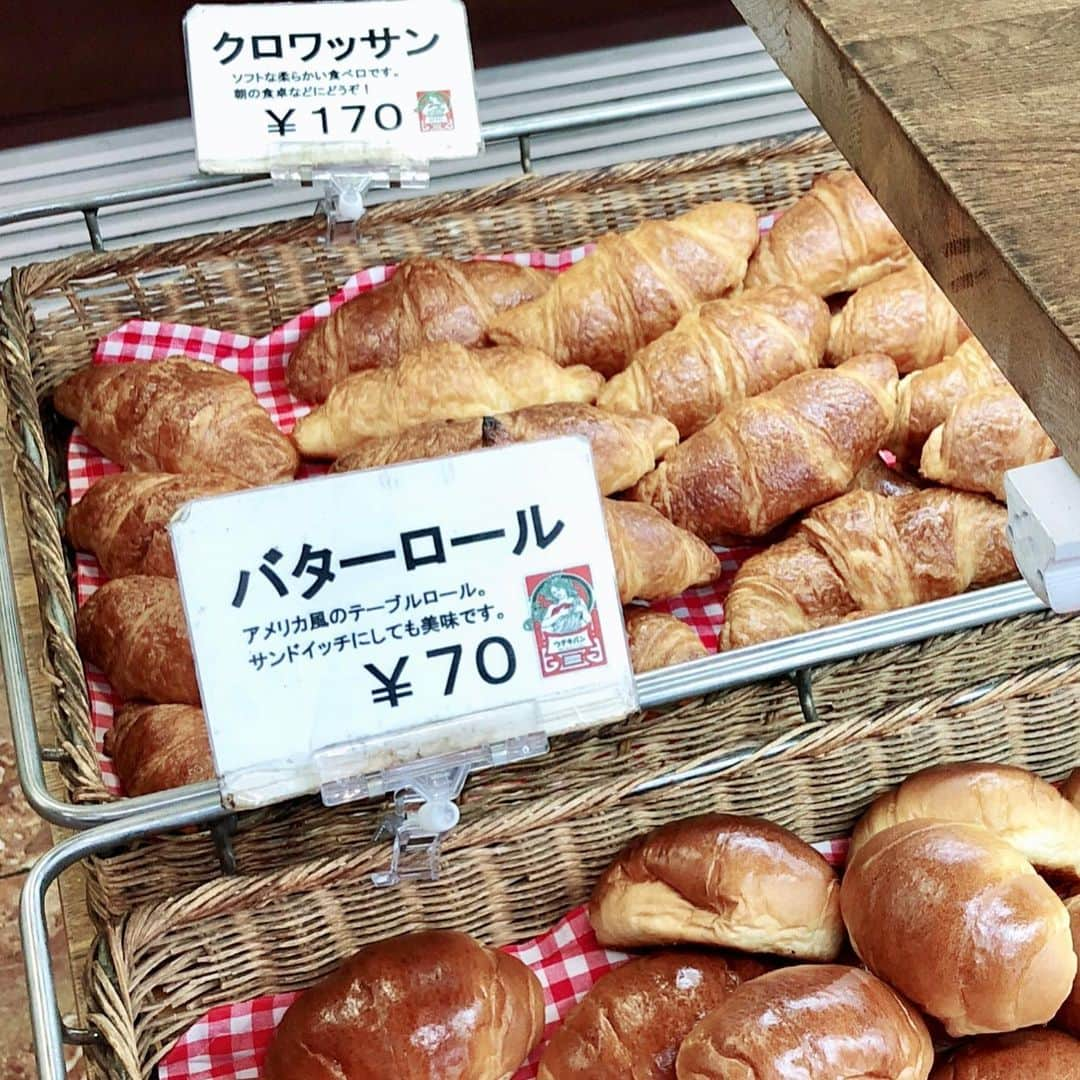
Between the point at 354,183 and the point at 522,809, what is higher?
the point at 354,183

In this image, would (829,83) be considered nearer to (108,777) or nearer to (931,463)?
(931,463)

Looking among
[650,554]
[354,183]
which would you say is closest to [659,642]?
[650,554]

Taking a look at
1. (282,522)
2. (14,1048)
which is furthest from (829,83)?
(14,1048)

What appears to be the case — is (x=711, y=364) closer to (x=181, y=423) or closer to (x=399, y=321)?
(x=399, y=321)

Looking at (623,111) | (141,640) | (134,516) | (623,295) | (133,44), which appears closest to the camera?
(141,640)

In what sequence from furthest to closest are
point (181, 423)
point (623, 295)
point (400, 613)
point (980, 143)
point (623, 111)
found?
point (623, 111)
point (623, 295)
point (181, 423)
point (400, 613)
point (980, 143)

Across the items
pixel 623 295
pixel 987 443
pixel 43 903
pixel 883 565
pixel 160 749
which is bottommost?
pixel 43 903
